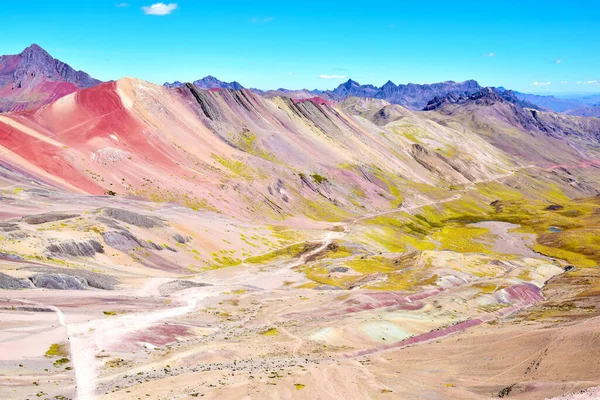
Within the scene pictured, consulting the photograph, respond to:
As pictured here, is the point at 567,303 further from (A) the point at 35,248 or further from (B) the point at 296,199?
(B) the point at 296,199

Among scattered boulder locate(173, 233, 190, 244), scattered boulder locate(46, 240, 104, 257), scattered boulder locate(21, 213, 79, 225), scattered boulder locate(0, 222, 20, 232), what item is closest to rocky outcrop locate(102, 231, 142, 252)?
scattered boulder locate(46, 240, 104, 257)

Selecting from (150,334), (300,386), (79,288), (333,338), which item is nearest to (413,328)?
(333,338)

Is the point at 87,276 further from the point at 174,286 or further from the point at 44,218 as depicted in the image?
the point at 44,218

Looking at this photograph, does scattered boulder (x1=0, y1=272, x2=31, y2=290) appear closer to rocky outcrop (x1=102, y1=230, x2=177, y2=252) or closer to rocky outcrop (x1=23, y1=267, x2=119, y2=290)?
rocky outcrop (x1=23, y1=267, x2=119, y2=290)

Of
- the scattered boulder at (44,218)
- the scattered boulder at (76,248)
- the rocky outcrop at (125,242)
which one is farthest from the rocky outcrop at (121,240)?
the scattered boulder at (44,218)

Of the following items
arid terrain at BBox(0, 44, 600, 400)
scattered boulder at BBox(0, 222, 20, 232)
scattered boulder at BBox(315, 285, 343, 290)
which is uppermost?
scattered boulder at BBox(0, 222, 20, 232)
